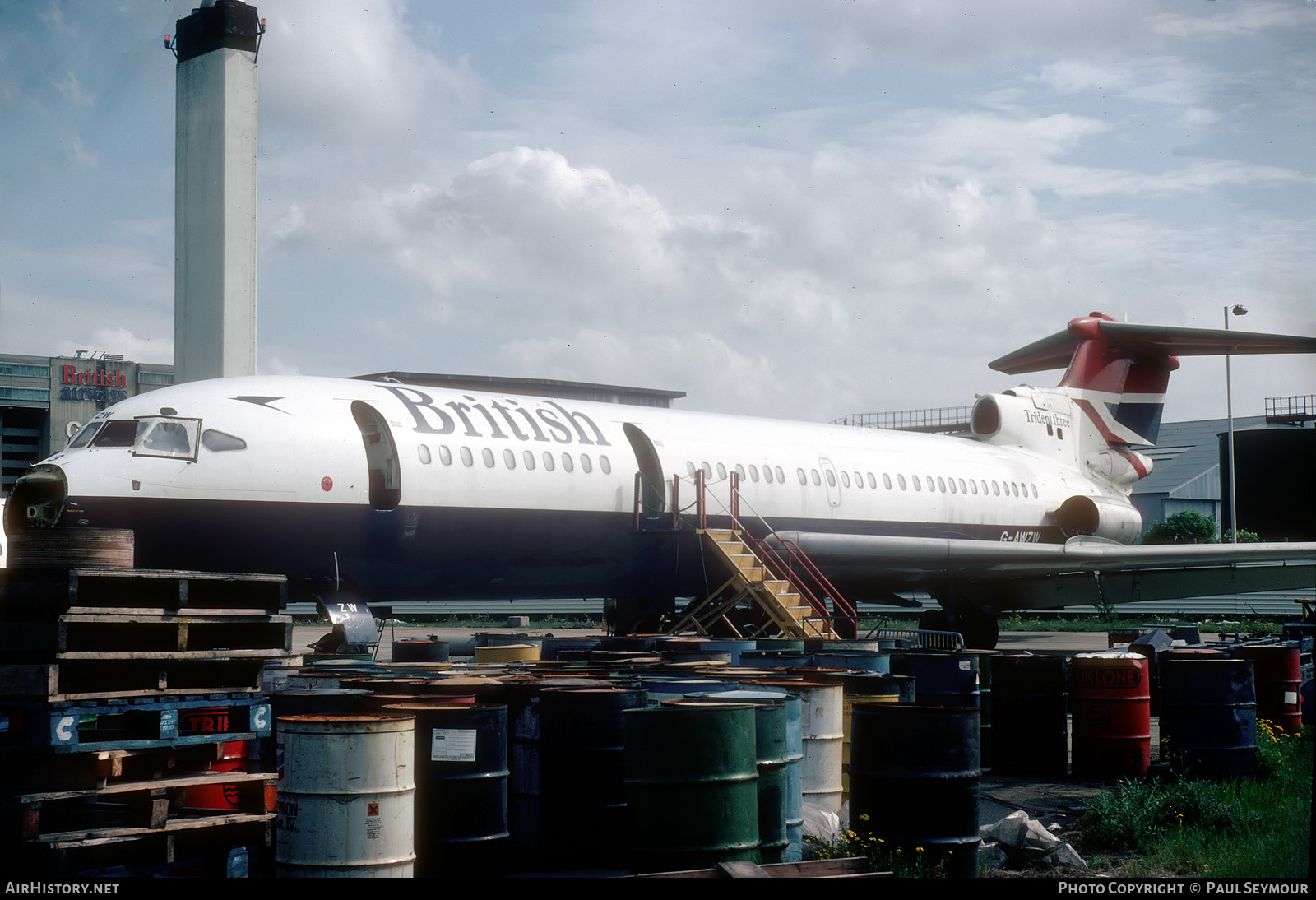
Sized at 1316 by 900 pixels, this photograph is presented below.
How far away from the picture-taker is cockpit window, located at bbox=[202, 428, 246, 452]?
14.7m

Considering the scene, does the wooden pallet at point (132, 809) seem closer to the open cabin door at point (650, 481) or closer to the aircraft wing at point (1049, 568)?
the open cabin door at point (650, 481)

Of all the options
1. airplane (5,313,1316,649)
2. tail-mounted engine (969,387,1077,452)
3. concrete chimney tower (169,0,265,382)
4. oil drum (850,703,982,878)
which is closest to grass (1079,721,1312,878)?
oil drum (850,703,982,878)

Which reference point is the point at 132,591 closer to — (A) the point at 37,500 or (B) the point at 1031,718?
(A) the point at 37,500

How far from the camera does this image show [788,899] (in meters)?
5.51

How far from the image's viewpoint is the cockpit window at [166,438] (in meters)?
14.4

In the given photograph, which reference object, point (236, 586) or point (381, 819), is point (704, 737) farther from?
point (236, 586)

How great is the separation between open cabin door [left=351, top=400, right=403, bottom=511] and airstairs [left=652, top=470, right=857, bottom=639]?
5152 millimetres

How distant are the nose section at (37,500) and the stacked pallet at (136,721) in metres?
6.30

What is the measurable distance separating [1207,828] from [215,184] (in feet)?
104

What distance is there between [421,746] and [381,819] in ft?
2.00

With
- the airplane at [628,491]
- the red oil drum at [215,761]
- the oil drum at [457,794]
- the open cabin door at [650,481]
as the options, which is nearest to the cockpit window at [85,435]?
the airplane at [628,491]

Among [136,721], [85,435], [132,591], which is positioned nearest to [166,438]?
[85,435]

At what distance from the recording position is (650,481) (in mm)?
19281

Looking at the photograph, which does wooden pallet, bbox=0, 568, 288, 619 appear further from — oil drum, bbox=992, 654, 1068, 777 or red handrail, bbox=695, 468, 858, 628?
red handrail, bbox=695, 468, 858, 628
